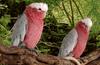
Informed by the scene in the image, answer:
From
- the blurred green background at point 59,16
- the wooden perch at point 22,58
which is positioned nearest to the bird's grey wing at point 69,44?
the wooden perch at point 22,58

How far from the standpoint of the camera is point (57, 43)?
3316 millimetres

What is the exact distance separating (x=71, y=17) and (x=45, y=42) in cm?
39

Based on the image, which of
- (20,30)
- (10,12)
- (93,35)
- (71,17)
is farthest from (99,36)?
(20,30)

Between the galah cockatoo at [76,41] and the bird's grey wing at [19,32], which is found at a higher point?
the bird's grey wing at [19,32]

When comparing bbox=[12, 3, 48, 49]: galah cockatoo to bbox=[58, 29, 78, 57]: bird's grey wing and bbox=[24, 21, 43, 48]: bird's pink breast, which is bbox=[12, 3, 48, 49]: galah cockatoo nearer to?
bbox=[24, 21, 43, 48]: bird's pink breast

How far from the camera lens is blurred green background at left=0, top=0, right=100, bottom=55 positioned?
10.2 feet

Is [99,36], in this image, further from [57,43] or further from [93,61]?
[93,61]

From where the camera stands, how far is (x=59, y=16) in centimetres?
340

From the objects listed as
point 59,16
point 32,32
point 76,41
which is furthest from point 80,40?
point 59,16

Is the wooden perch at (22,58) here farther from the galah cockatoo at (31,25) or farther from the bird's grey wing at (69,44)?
the bird's grey wing at (69,44)

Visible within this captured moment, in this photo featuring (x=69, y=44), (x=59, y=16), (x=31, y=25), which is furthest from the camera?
(x=59, y=16)

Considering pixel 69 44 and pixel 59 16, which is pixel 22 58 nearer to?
pixel 69 44

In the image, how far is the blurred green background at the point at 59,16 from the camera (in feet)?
10.2

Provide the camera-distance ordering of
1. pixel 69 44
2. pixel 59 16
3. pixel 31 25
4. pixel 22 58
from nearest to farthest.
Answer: pixel 22 58
pixel 31 25
pixel 69 44
pixel 59 16
